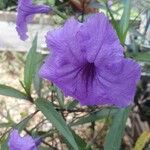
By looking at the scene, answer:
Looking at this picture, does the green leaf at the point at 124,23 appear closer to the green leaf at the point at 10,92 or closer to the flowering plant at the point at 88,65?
the flowering plant at the point at 88,65

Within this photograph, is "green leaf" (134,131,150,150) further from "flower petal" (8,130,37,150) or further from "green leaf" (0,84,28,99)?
"flower petal" (8,130,37,150)

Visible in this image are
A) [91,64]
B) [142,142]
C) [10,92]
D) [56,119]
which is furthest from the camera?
[142,142]

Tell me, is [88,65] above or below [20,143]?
above

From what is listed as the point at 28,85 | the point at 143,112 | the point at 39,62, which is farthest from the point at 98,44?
the point at 143,112

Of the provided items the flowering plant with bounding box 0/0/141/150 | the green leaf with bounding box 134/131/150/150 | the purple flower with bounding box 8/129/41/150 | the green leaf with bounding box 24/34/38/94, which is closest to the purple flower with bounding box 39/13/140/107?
the flowering plant with bounding box 0/0/141/150

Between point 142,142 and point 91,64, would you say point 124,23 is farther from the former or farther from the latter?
point 142,142

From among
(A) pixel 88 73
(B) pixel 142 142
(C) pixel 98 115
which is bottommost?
(B) pixel 142 142

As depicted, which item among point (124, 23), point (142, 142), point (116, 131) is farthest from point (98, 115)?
point (142, 142)
